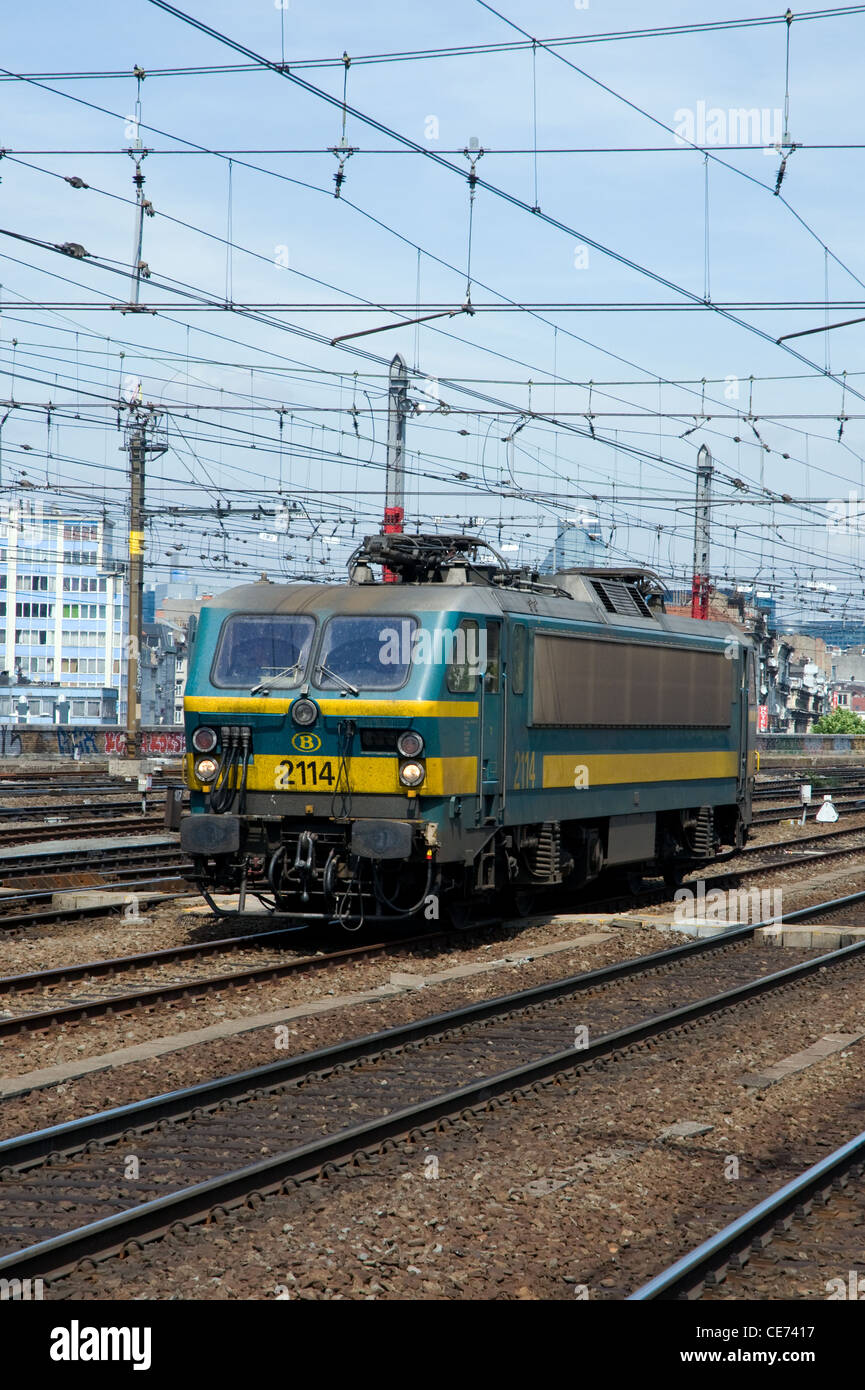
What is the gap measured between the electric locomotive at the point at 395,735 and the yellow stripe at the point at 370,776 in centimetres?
2

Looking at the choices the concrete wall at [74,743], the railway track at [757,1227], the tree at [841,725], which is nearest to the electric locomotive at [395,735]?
the railway track at [757,1227]

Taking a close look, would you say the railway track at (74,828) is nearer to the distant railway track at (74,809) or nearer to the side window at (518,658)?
the distant railway track at (74,809)

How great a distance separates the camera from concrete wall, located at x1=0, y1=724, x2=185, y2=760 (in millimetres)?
49344

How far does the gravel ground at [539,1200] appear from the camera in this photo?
6312 millimetres

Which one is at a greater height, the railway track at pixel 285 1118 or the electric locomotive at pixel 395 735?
the electric locomotive at pixel 395 735

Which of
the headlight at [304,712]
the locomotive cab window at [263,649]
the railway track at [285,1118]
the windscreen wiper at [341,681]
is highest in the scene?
the locomotive cab window at [263,649]

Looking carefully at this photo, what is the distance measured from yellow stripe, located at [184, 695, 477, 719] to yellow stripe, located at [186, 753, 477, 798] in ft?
1.41

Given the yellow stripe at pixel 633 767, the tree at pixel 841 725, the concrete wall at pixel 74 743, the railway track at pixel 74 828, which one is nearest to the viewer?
the yellow stripe at pixel 633 767

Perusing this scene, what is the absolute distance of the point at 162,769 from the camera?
40125 millimetres

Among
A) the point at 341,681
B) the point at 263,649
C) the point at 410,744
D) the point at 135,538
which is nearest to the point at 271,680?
the point at 263,649

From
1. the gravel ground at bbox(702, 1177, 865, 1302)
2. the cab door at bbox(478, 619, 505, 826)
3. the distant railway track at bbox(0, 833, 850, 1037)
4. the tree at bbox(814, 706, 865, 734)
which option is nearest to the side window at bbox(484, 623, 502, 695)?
the cab door at bbox(478, 619, 505, 826)
